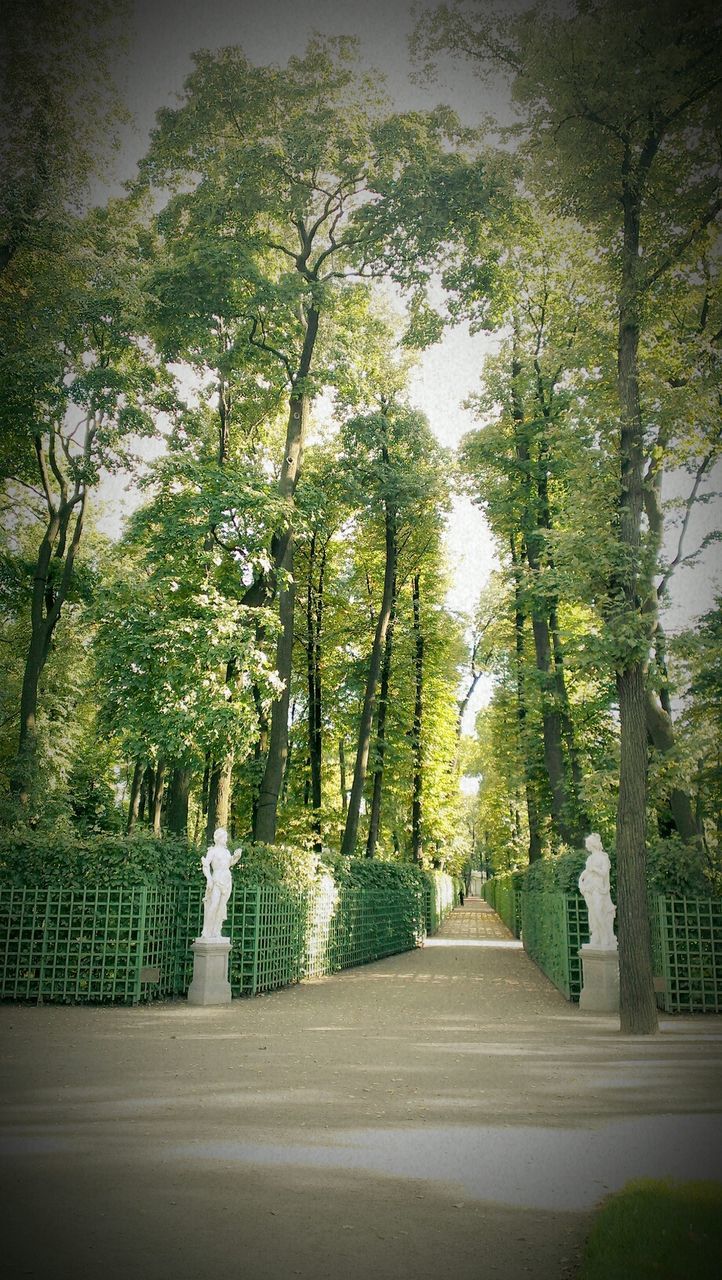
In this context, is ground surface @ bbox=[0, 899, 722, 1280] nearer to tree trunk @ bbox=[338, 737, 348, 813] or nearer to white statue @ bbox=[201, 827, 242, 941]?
white statue @ bbox=[201, 827, 242, 941]

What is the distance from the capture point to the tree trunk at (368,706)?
2281cm

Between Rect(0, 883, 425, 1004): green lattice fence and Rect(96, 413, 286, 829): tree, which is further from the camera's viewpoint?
Rect(96, 413, 286, 829): tree

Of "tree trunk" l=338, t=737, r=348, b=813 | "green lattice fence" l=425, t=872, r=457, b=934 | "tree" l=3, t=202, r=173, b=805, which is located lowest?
"green lattice fence" l=425, t=872, r=457, b=934

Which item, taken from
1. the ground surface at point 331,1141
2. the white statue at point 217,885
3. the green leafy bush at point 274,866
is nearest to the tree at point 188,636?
the green leafy bush at point 274,866

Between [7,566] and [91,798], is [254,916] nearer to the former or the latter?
[7,566]

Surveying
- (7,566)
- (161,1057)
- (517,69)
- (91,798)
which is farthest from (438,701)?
(161,1057)

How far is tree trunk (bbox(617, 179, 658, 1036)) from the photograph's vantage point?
33.1 ft

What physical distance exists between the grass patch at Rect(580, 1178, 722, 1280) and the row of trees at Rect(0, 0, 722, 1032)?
6.15m

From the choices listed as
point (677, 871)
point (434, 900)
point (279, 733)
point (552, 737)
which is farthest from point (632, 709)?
point (434, 900)

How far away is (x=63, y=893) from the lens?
12.5 metres

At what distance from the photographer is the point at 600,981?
12.6 metres

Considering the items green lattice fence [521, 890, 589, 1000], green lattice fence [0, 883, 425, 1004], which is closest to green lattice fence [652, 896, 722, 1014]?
green lattice fence [521, 890, 589, 1000]

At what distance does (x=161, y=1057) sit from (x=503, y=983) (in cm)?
954

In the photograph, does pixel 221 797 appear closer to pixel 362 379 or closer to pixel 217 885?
pixel 217 885
